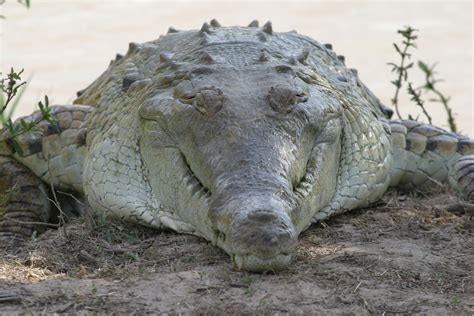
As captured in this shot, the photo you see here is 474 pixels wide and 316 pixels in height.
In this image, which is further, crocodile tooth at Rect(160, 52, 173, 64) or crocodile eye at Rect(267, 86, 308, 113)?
crocodile tooth at Rect(160, 52, 173, 64)

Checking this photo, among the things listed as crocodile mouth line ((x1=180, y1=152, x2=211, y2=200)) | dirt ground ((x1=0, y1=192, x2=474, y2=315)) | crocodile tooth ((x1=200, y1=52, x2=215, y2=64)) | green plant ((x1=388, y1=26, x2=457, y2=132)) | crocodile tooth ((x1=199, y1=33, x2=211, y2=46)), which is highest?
crocodile tooth ((x1=199, y1=33, x2=211, y2=46))

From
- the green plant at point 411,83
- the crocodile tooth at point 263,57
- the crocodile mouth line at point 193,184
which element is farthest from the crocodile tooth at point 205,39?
the green plant at point 411,83

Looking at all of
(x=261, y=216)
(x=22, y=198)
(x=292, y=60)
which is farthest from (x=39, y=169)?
Result: (x=261, y=216)

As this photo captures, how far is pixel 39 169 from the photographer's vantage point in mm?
7113

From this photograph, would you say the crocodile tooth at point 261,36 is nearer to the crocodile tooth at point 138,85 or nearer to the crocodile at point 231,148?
the crocodile at point 231,148

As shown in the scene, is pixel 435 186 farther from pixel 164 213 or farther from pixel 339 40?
pixel 339 40

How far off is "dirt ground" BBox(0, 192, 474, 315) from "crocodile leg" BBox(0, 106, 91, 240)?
55 cm

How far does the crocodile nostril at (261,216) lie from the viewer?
496cm

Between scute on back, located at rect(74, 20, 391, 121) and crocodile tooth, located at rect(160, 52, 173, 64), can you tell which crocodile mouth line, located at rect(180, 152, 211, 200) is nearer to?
scute on back, located at rect(74, 20, 391, 121)

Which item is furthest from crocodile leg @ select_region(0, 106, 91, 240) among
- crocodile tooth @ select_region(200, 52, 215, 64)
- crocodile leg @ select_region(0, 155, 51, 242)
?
crocodile tooth @ select_region(200, 52, 215, 64)

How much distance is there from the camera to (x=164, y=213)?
6.19 m

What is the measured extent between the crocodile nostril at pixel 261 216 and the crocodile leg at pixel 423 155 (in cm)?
236

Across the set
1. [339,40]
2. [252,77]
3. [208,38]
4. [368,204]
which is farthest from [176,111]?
[339,40]

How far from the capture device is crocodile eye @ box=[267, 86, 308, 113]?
5.86 m
